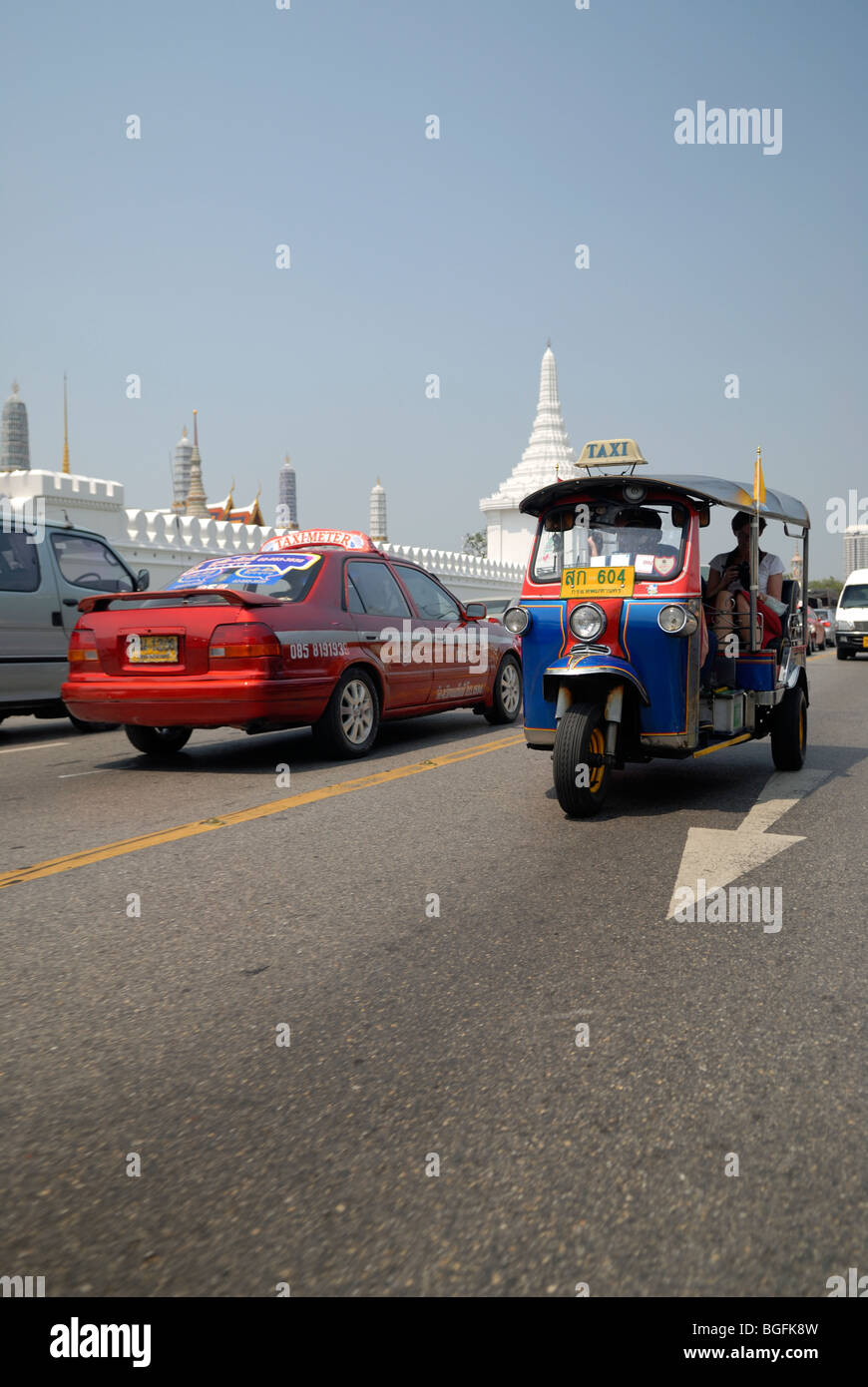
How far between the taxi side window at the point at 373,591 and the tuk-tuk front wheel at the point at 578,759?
10.3ft

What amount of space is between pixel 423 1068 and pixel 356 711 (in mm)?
6123

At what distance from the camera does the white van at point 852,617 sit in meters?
29.6

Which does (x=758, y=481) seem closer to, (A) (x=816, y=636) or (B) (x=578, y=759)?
(B) (x=578, y=759)

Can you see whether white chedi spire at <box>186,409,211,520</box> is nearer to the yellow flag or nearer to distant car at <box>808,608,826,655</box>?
distant car at <box>808,608,826,655</box>

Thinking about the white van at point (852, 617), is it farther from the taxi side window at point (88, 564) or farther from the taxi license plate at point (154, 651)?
the taxi license plate at point (154, 651)

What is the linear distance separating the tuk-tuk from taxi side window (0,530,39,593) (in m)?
5.60

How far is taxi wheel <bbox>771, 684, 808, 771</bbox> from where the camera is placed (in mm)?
8508

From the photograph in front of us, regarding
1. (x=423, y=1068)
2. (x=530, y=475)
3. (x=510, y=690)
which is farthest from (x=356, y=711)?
(x=530, y=475)

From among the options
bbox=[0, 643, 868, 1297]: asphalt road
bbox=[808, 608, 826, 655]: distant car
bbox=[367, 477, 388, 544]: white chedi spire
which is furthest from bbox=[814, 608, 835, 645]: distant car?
bbox=[367, 477, 388, 544]: white chedi spire

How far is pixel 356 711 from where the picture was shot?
910 centimetres

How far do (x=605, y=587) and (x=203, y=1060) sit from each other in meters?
4.47

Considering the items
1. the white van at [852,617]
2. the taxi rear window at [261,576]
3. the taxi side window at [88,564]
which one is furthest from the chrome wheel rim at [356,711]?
the white van at [852,617]

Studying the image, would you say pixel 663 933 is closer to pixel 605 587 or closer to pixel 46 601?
pixel 605 587

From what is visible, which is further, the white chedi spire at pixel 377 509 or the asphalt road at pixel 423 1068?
the white chedi spire at pixel 377 509
